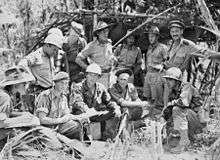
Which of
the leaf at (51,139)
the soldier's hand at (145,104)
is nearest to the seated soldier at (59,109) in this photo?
the leaf at (51,139)

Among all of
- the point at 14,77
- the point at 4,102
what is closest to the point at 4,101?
the point at 4,102

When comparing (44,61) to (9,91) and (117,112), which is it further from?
(9,91)

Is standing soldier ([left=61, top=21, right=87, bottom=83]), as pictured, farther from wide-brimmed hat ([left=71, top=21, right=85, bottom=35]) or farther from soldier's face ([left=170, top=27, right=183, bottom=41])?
soldier's face ([left=170, top=27, right=183, bottom=41])

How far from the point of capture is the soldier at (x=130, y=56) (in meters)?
7.76

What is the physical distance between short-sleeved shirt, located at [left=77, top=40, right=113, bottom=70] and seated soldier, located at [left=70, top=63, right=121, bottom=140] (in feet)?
2.58

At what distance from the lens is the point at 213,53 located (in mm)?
4469

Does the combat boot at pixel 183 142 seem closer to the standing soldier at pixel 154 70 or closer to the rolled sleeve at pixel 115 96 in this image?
the standing soldier at pixel 154 70

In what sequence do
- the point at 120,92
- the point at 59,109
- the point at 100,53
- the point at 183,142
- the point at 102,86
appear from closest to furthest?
the point at 59,109, the point at 183,142, the point at 102,86, the point at 120,92, the point at 100,53

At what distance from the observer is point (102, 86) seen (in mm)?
6812

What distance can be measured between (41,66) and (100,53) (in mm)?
1311

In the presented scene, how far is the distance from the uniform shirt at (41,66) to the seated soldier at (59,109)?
2.91 feet

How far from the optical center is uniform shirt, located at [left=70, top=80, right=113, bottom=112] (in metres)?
6.49

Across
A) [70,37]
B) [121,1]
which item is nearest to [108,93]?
[70,37]

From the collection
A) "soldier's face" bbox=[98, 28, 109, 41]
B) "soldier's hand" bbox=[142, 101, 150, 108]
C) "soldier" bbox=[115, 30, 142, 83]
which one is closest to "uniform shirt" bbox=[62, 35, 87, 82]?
"soldier's face" bbox=[98, 28, 109, 41]
